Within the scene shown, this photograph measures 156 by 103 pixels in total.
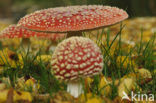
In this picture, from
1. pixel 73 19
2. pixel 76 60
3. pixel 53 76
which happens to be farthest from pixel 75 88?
pixel 73 19

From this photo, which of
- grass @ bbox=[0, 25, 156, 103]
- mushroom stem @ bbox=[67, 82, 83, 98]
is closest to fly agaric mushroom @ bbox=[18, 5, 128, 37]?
grass @ bbox=[0, 25, 156, 103]

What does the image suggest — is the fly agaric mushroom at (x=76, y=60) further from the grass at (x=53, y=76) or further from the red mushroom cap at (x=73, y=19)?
the red mushroom cap at (x=73, y=19)

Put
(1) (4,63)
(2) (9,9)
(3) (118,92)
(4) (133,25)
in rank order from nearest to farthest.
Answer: (3) (118,92) < (1) (4,63) < (4) (133,25) < (2) (9,9)

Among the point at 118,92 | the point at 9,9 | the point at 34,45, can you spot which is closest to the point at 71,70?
the point at 118,92

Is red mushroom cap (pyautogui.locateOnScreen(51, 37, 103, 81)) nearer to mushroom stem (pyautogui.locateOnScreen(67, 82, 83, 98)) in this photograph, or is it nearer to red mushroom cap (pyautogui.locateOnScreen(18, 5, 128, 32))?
mushroom stem (pyautogui.locateOnScreen(67, 82, 83, 98))

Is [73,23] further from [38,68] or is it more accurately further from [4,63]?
[4,63]

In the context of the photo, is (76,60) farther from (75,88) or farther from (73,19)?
(73,19)
